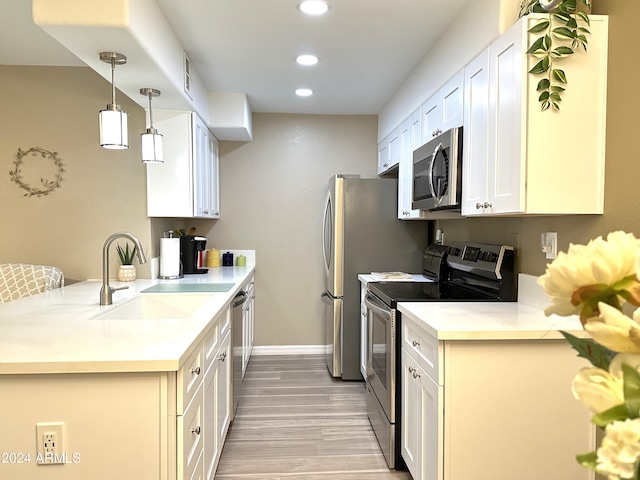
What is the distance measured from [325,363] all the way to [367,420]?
126 cm

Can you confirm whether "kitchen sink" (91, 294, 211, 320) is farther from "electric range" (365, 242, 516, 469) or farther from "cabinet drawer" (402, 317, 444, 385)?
"cabinet drawer" (402, 317, 444, 385)

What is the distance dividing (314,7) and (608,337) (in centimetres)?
220

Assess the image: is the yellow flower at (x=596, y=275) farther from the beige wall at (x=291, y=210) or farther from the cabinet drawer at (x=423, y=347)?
the beige wall at (x=291, y=210)

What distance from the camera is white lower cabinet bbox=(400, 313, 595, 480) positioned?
1771 millimetres

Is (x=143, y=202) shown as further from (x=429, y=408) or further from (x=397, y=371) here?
(x=429, y=408)

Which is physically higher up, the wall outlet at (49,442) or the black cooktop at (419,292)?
the black cooktop at (419,292)

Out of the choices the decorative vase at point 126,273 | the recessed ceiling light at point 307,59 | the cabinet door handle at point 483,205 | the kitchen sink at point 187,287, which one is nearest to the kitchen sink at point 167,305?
the kitchen sink at point 187,287

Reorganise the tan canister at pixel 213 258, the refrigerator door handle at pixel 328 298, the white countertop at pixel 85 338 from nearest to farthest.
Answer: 1. the white countertop at pixel 85 338
2. the refrigerator door handle at pixel 328 298
3. the tan canister at pixel 213 258

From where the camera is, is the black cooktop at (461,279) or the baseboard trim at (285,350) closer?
the black cooktop at (461,279)

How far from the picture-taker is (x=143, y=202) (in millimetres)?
3186

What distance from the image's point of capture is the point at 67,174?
3141 millimetres

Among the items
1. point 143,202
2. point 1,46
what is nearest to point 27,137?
point 1,46

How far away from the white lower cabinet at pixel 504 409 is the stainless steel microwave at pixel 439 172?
89 cm

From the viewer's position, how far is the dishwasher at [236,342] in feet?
9.50
